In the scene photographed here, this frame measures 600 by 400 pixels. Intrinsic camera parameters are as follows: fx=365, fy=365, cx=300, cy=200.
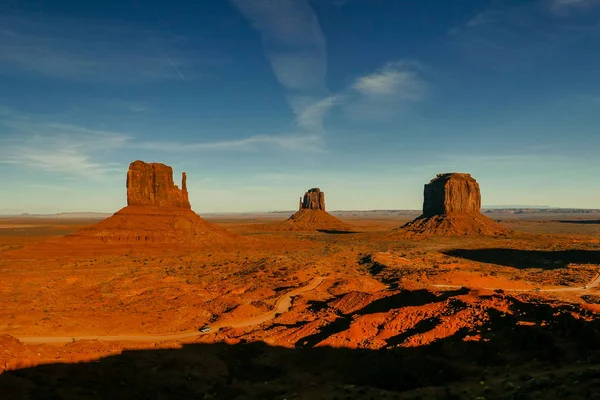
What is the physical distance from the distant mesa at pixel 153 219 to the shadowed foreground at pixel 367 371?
215ft

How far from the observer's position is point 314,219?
17438 centimetres

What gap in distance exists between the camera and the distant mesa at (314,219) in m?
164

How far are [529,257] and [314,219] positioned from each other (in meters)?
111

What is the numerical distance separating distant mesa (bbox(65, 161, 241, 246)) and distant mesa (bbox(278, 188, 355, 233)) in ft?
222

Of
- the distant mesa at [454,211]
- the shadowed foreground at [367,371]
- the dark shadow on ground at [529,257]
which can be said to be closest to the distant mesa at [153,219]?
the dark shadow on ground at [529,257]

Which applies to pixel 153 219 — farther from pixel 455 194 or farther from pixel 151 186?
pixel 455 194

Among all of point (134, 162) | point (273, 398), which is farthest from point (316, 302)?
point (134, 162)

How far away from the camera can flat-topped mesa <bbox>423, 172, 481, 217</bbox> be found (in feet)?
421

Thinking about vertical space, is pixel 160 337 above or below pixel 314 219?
below

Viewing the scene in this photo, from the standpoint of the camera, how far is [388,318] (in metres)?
26.4

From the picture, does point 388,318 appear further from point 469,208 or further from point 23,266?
A: point 469,208

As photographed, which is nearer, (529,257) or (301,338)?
(301,338)

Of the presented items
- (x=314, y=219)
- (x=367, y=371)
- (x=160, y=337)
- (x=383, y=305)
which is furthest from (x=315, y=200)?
(x=367, y=371)

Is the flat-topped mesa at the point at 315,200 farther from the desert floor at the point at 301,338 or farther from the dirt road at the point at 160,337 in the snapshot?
the dirt road at the point at 160,337
